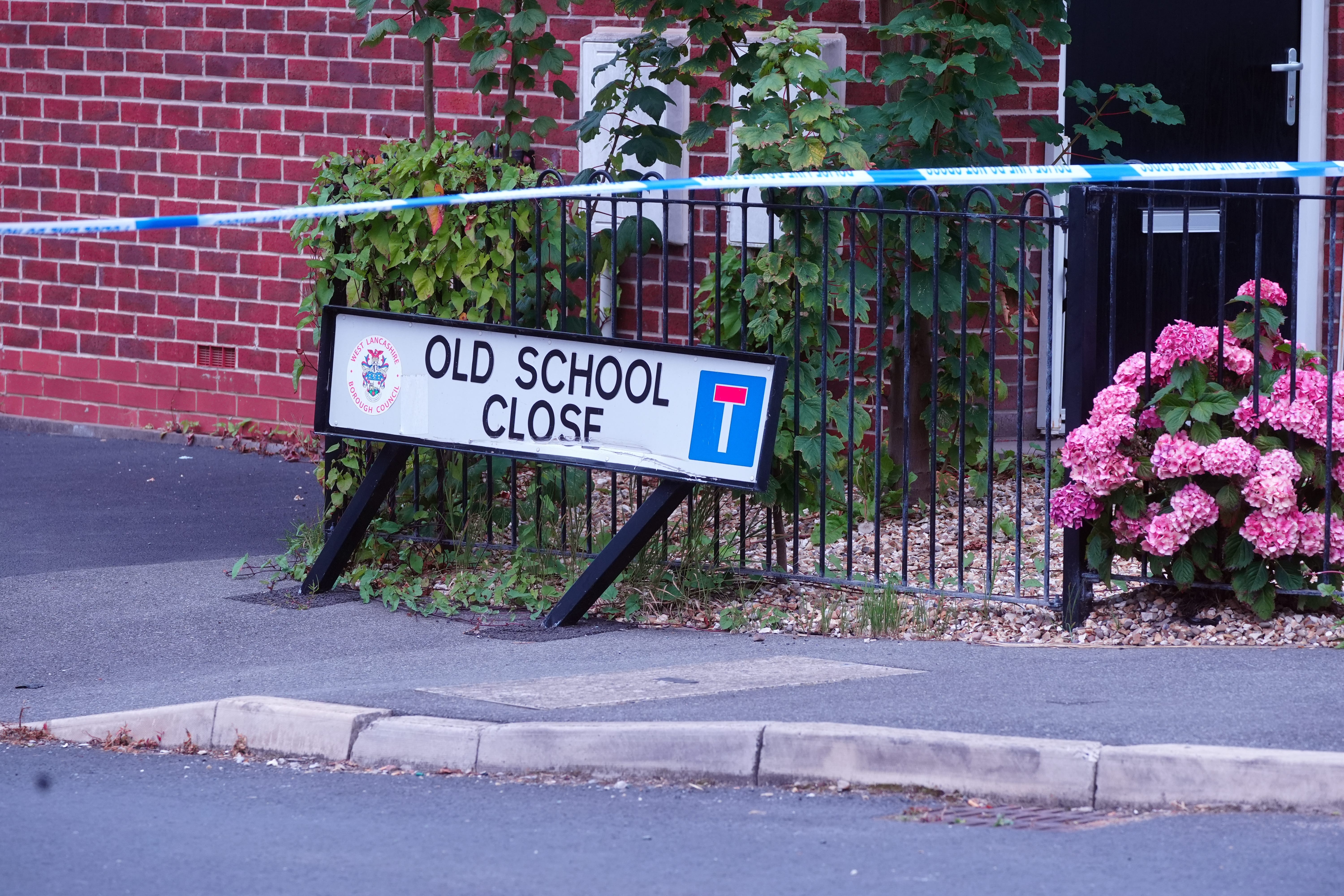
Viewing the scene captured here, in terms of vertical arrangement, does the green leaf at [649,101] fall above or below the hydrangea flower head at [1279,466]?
above

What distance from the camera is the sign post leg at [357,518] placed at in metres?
7.20

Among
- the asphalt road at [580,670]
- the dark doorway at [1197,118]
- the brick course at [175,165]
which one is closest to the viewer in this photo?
the asphalt road at [580,670]

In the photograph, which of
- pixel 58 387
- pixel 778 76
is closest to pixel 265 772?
pixel 778 76

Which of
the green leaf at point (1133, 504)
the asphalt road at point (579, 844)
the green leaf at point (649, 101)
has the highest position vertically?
the green leaf at point (649, 101)

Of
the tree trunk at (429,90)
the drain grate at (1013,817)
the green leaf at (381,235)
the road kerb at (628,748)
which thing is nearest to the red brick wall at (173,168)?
the tree trunk at (429,90)

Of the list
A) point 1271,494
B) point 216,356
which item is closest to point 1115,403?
point 1271,494

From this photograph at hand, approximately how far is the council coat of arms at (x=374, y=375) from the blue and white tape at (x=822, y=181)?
52 cm

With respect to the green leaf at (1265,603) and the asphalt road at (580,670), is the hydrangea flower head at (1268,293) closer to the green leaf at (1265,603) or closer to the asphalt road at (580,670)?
the green leaf at (1265,603)

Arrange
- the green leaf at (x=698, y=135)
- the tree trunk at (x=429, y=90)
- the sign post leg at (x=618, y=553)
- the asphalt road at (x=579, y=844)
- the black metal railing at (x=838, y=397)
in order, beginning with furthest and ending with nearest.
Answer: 1. the tree trunk at (x=429, y=90)
2. the green leaf at (x=698, y=135)
3. the black metal railing at (x=838, y=397)
4. the sign post leg at (x=618, y=553)
5. the asphalt road at (x=579, y=844)

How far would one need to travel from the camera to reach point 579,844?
14.5 ft

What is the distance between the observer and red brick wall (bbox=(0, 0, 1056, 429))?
10.6m

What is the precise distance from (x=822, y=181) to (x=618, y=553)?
149 cm

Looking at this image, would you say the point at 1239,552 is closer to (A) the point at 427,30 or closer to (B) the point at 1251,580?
(B) the point at 1251,580

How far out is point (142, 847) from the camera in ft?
14.5
